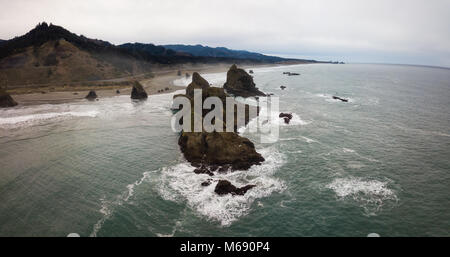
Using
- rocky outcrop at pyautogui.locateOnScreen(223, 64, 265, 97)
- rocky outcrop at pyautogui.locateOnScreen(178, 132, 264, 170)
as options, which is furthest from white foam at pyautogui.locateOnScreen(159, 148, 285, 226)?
rocky outcrop at pyautogui.locateOnScreen(223, 64, 265, 97)

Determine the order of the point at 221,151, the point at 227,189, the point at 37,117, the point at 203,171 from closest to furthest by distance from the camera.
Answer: the point at 227,189, the point at 203,171, the point at 221,151, the point at 37,117

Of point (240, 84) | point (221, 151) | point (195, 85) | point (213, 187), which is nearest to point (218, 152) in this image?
point (221, 151)

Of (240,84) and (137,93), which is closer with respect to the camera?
(137,93)

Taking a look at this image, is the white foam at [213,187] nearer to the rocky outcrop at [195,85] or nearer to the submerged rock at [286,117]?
the submerged rock at [286,117]

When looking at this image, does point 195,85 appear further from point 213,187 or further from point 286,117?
point 213,187

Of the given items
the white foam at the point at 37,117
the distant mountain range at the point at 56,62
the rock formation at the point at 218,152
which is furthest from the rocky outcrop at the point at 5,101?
the rock formation at the point at 218,152
